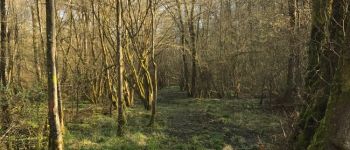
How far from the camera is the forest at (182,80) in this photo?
7449 mm

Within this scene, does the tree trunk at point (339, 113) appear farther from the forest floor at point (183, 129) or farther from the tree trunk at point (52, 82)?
the tree trunk at point (52, 82)

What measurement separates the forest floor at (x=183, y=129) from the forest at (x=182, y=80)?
5 cm

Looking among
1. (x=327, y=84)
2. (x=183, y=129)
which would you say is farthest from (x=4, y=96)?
(x=327, y=84)

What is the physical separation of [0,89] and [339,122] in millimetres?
9127

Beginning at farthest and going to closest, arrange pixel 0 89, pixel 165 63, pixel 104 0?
pixel 165 63 < pixel 104 0 < pixel 0 89

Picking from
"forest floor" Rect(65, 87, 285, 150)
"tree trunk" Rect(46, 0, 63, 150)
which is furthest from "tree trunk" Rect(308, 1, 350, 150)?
"tree trunk" Rect(46, 0, 63, 150)

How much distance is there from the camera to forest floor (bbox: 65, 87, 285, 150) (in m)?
13.3

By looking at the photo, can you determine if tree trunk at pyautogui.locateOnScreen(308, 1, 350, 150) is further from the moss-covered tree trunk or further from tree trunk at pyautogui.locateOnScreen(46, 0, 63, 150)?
tree trunk at pyautogui.locateOnScreen(46, 0, 63, 150)

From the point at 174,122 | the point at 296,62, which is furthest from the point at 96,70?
the point at 296,62

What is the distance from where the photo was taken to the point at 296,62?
19406 millimetres

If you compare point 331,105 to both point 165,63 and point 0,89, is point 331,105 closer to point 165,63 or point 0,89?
point 0,89

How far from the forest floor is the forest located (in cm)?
5

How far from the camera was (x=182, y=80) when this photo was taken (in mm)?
37250

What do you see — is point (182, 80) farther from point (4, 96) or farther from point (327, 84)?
point (327, 84)
